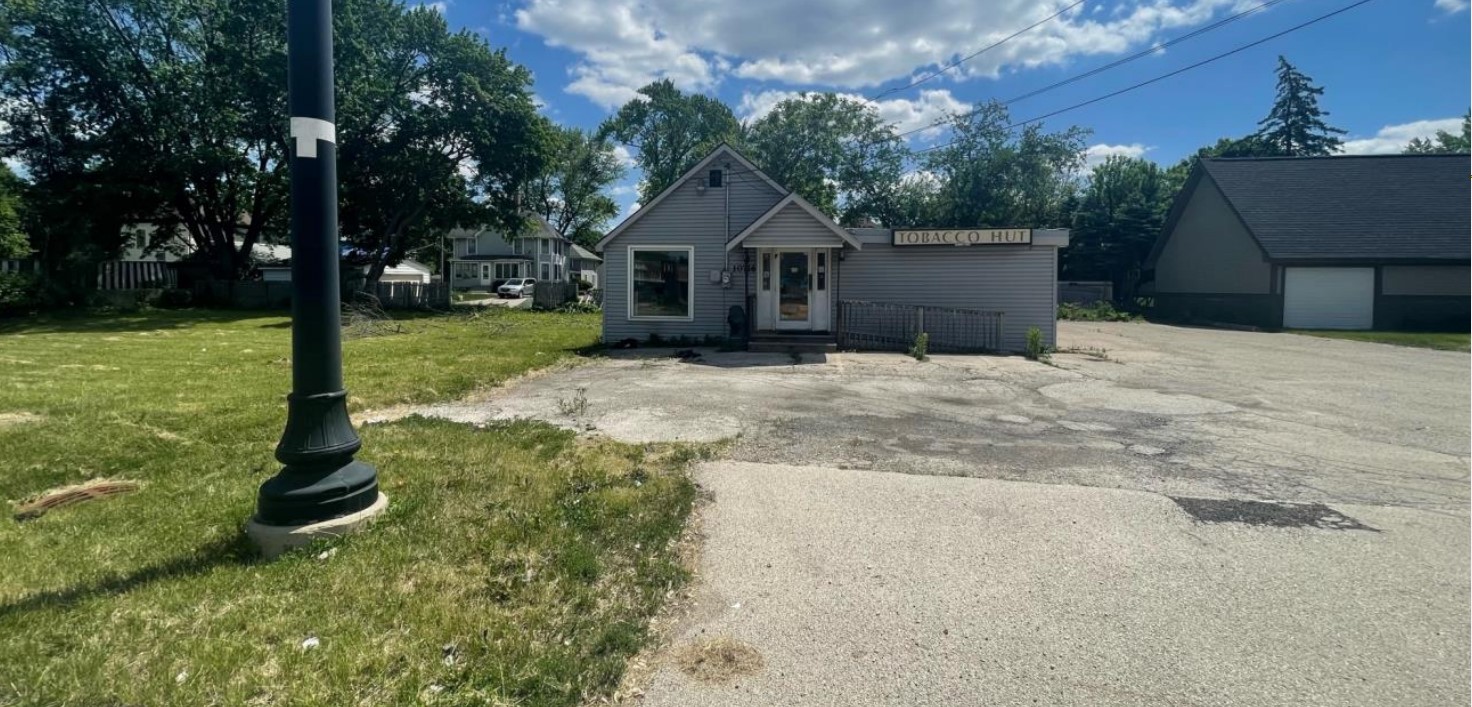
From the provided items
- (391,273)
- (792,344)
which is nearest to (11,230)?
(792,344)

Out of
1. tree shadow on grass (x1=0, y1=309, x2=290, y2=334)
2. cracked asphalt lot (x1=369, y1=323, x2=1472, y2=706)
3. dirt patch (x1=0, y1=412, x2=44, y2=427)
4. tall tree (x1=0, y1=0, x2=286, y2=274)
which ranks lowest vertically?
cracked asphalt lot (x1=369, y1=323, x2=1472, y2=706)

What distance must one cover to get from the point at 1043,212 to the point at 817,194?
1404cm

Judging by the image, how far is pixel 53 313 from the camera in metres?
23.2

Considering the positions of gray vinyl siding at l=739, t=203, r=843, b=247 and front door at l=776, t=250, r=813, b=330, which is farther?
front door at l=776, t=250, r=813, b=330

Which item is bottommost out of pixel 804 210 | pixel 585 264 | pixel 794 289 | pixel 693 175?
pixel 794 289

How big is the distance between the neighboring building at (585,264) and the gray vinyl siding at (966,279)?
150 feet

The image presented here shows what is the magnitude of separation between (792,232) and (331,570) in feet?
42.8

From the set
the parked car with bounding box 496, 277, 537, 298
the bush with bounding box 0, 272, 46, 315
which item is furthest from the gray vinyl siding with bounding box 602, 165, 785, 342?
the parked car with bounding box 496, 277, 537, 298

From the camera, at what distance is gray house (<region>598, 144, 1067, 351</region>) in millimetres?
16469

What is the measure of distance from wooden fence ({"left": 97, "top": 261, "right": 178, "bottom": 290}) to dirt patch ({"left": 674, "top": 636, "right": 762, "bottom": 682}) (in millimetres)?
33230

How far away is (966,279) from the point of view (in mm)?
16844

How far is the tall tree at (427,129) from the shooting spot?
32.6m

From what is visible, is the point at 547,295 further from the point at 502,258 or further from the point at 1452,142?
the point at 1452,142

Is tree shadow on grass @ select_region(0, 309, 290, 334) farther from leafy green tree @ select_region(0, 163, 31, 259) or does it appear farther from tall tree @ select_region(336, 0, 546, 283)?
tall tree @ select_region(336, 0, 546, 283)
